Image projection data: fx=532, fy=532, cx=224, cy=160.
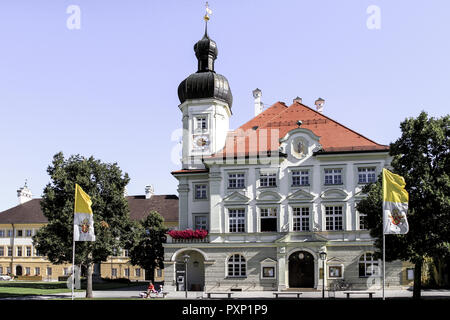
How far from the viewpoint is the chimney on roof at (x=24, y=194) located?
84438 mm

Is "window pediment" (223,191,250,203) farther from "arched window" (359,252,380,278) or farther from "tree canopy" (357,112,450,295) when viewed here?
"tree canopy" (357,112,450,295)

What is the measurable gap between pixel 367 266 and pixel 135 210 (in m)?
42.2

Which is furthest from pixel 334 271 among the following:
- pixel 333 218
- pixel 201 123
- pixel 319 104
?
pixel 319 104

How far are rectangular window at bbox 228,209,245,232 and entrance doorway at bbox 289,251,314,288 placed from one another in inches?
187

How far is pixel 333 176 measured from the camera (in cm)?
4278

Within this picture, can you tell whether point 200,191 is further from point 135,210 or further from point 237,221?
point 135,210

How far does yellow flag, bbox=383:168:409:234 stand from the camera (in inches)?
1006

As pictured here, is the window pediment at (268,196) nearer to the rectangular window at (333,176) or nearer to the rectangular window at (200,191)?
the rectangular window at (333,176)

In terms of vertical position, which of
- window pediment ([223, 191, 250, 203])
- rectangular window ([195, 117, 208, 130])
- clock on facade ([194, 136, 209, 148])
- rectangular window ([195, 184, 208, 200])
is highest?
rectangular window ([195, 117, 208, 130])

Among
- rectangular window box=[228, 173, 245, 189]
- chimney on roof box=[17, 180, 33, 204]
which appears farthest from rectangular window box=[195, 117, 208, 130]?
chimney on roof box=[17, 180, 33, 204]

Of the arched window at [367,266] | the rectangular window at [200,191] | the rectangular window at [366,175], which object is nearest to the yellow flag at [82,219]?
the rectangular window at [200,191]

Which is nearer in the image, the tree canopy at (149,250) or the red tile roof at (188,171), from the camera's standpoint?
the red tile roof at (188,171)

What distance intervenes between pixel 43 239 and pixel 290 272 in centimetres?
1900

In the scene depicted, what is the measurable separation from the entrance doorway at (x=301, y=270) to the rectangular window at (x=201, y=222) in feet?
27.2
